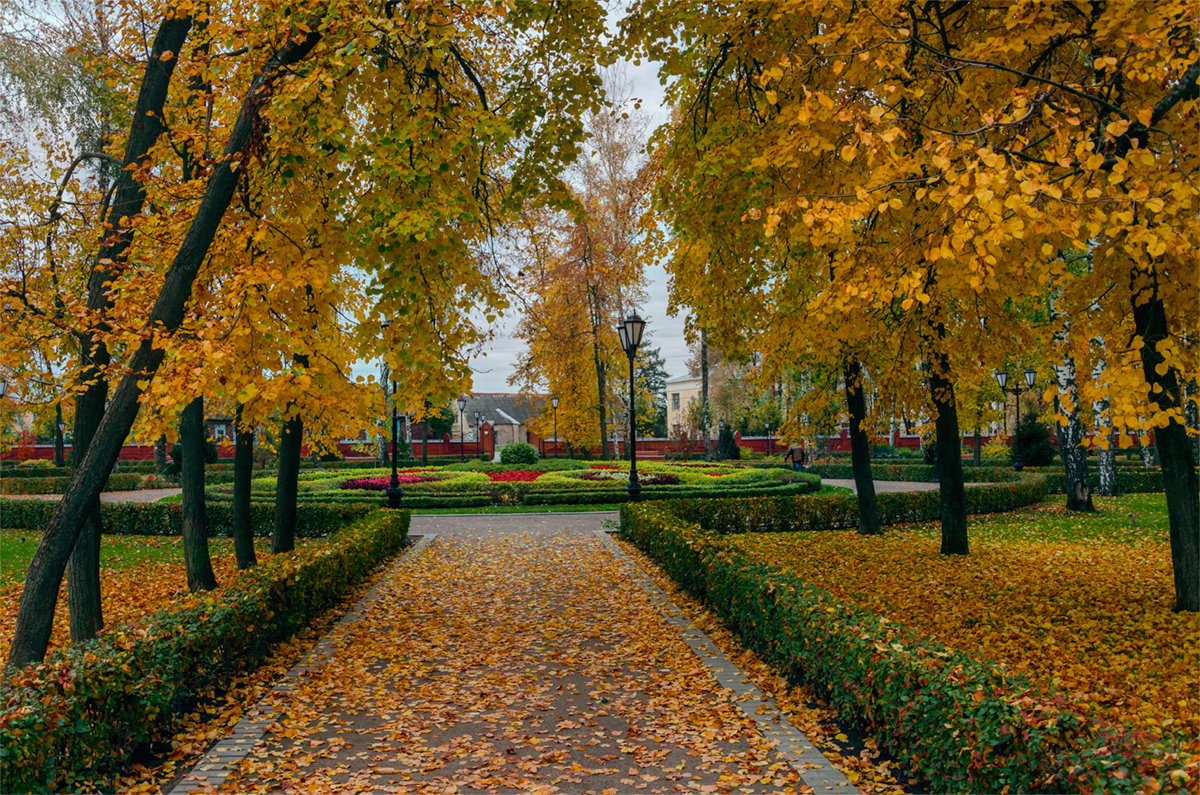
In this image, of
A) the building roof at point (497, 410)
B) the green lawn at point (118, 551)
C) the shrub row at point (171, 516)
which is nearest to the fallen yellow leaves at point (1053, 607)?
the shrub row at point (171, 516)

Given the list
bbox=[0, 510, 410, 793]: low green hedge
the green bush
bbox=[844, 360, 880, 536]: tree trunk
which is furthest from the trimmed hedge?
the green bush

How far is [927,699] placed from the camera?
3.92 metres

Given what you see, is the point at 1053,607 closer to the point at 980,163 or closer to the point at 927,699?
the point at 927,699

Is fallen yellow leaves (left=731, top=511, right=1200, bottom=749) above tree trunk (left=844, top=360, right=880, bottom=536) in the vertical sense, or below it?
below

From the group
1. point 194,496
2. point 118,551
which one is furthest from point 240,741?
point 118,551

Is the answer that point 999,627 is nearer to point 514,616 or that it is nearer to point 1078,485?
point 514,616

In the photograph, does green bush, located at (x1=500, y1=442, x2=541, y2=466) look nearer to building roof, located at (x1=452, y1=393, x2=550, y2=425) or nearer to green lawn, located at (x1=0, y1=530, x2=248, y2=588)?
green lawn, located at (x1=0, y1=530, x2=248, y2=588)

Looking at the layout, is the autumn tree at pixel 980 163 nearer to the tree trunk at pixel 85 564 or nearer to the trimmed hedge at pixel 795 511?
the trimmed hedge at pixel 795 511

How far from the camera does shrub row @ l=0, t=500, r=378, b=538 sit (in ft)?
49.6

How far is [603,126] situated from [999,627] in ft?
84.8

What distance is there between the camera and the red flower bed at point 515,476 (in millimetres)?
23938

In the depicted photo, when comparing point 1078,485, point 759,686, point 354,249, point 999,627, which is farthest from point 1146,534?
point 354,249

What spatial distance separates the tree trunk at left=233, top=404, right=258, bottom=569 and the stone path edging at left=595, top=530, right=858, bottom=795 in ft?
18.3

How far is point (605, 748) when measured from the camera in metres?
4.76
